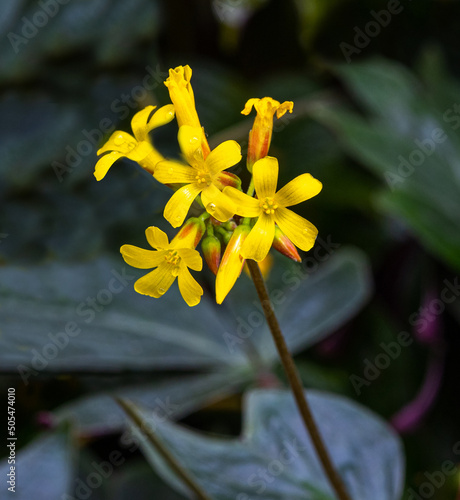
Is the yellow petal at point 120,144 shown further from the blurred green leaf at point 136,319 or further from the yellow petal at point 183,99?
the blurred green leaf at point 136,319

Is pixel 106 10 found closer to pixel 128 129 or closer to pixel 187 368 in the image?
pixel 128 129

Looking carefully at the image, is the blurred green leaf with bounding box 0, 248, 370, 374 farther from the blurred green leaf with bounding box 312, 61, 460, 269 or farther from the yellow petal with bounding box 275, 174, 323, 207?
the yellow petal with bounding box 275, 174, 323, 207

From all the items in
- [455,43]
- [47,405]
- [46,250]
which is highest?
[455,43]

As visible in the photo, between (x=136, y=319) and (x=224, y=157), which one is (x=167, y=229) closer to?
(x=136, y=319)

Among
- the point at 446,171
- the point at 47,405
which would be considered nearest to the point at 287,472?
the point at 47,405

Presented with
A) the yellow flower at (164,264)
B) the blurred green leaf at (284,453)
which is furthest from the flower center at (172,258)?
the blurred green leaf at (284,453)

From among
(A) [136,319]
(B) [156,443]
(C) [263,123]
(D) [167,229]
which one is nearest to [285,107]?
(C) [263,123]
